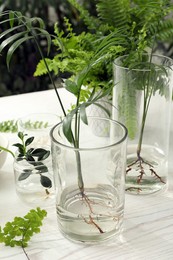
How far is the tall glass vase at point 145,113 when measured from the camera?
3.00 feet

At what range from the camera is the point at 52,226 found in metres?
0.87

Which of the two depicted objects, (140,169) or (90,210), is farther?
(140,169)

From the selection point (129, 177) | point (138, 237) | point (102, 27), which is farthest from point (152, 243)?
point (102, 27)

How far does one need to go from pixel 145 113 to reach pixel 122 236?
234 mm

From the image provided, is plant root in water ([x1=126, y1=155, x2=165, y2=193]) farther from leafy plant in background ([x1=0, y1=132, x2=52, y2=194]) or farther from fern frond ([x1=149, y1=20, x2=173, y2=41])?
fern frond ([x1=149, y1=20, x2=173, y2=41])

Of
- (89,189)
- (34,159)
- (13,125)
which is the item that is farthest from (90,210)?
(13,125)

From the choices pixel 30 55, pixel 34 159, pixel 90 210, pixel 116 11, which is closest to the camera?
pixel 90 210

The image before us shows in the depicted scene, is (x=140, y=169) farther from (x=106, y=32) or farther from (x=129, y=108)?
(x=106, y=32)

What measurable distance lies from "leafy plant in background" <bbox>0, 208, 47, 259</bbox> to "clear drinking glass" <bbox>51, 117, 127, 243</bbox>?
0.12ft

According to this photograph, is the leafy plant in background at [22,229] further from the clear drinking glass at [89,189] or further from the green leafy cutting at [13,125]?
the green leafy cutting at [13,125]

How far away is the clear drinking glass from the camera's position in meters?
0.79

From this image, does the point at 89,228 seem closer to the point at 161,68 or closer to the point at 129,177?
the point at 129,177

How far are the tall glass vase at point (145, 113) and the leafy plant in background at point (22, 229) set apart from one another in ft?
0.65

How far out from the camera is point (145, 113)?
949 mm
